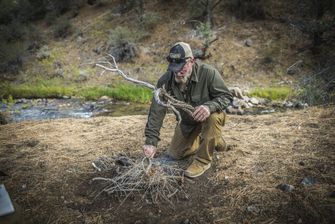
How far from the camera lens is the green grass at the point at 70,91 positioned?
11375 mm

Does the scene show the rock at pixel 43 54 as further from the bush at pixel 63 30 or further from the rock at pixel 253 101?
the rock at pixel 253 101

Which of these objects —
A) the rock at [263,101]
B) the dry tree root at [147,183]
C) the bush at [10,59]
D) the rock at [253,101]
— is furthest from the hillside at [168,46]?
the dry tree root at [147,183]

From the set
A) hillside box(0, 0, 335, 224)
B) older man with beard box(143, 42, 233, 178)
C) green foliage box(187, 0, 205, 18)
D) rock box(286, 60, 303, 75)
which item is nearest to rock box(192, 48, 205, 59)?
hillside box(0, 0, 335, 224)

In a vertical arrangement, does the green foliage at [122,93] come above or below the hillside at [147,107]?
below

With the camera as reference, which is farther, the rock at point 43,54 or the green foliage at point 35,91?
the rock at point 43,54

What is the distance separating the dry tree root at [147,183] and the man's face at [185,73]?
100cm

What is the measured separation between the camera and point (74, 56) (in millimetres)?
15289

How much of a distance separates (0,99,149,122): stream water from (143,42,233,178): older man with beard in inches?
214

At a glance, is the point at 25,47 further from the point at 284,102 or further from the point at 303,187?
the point at 303,187

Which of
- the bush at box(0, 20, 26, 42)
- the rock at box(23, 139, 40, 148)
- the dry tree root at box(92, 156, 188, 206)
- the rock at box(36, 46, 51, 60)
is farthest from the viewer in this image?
the bush at box(0, 20, 26, 42)

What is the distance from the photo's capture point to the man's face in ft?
13.2

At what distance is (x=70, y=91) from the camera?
12.3 metres

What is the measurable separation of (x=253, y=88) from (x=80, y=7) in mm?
12822

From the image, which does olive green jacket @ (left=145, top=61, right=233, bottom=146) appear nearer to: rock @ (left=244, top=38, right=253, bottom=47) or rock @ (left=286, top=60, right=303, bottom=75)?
rock @ (left=286, top=60, right=303, bottom=75)
